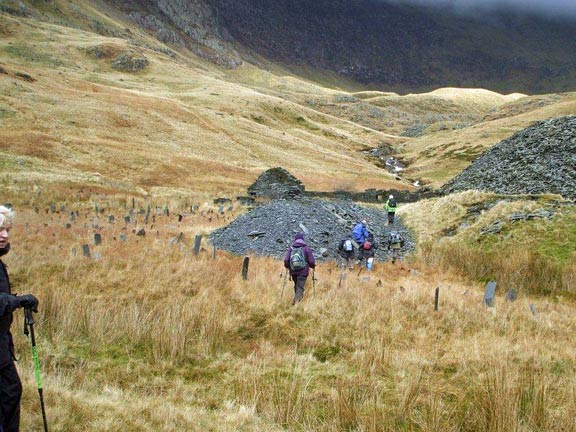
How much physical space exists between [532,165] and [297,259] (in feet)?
102

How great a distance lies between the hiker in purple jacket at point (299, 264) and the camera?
11.0 m

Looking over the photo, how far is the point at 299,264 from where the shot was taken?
10.9 meters

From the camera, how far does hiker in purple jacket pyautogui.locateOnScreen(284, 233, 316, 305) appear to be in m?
11.0

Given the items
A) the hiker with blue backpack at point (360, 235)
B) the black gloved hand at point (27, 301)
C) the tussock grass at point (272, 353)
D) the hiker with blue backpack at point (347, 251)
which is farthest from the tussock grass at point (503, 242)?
the black gloved hand at point (27, 301)

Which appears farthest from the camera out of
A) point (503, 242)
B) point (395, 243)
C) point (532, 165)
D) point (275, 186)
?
point (275, 186)

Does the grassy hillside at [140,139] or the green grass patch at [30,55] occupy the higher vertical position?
the green grass patch at [30,55]

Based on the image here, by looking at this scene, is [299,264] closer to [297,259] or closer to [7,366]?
[297,259]

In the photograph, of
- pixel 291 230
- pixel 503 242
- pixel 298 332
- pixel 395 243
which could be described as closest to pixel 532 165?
pixel 503 242

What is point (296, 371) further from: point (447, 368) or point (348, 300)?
point (348, 300)

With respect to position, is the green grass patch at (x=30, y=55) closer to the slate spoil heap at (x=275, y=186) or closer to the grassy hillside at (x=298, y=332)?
the slate spoil heap at (x=275, y=186)

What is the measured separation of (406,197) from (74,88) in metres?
63.7

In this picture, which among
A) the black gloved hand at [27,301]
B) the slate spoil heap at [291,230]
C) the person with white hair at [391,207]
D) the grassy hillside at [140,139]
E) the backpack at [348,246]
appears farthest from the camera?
the grassy hillside at [140,139]

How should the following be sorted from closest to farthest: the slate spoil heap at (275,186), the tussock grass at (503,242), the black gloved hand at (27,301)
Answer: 1. the black gloved hand at (27,301)
2. the tussock grass at (503,242)
3. the slate spoil heap at (275,186)

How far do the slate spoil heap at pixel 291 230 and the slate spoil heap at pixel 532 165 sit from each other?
469 inches
